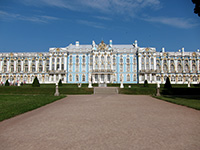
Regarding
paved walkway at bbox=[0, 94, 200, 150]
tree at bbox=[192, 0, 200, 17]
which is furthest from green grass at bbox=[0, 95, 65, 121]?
tree at bbox=[192, 0, 200, 17]

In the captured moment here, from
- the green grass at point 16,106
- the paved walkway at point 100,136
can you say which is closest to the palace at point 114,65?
the green grass at point 16,106

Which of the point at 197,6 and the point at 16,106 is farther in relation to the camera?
the point at 197,6

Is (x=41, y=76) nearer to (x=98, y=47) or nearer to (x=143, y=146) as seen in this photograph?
(x=98, y=47)

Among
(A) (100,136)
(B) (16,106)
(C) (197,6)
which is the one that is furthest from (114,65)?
(A) (100,136)

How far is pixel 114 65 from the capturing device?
53.8 meters

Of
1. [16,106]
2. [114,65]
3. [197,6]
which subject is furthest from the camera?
[114,65]

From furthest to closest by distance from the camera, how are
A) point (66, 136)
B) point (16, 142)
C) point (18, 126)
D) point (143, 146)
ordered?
point (18, 126)
point (66, 136)
point (16, 142)
point (143, 146)

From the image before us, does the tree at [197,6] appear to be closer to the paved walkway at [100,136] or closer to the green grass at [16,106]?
the paved walkway at [100,136]

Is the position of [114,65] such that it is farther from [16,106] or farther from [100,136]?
[100,136]

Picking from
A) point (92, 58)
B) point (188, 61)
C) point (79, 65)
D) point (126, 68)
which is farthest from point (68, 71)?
point (188, 61)

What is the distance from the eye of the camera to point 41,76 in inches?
2175

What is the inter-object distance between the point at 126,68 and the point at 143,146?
1966 inches

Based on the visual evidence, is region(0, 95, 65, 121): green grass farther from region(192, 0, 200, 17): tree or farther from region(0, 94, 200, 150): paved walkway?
region(192, 0, 200, 17): tree

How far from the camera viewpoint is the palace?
5284 cm
